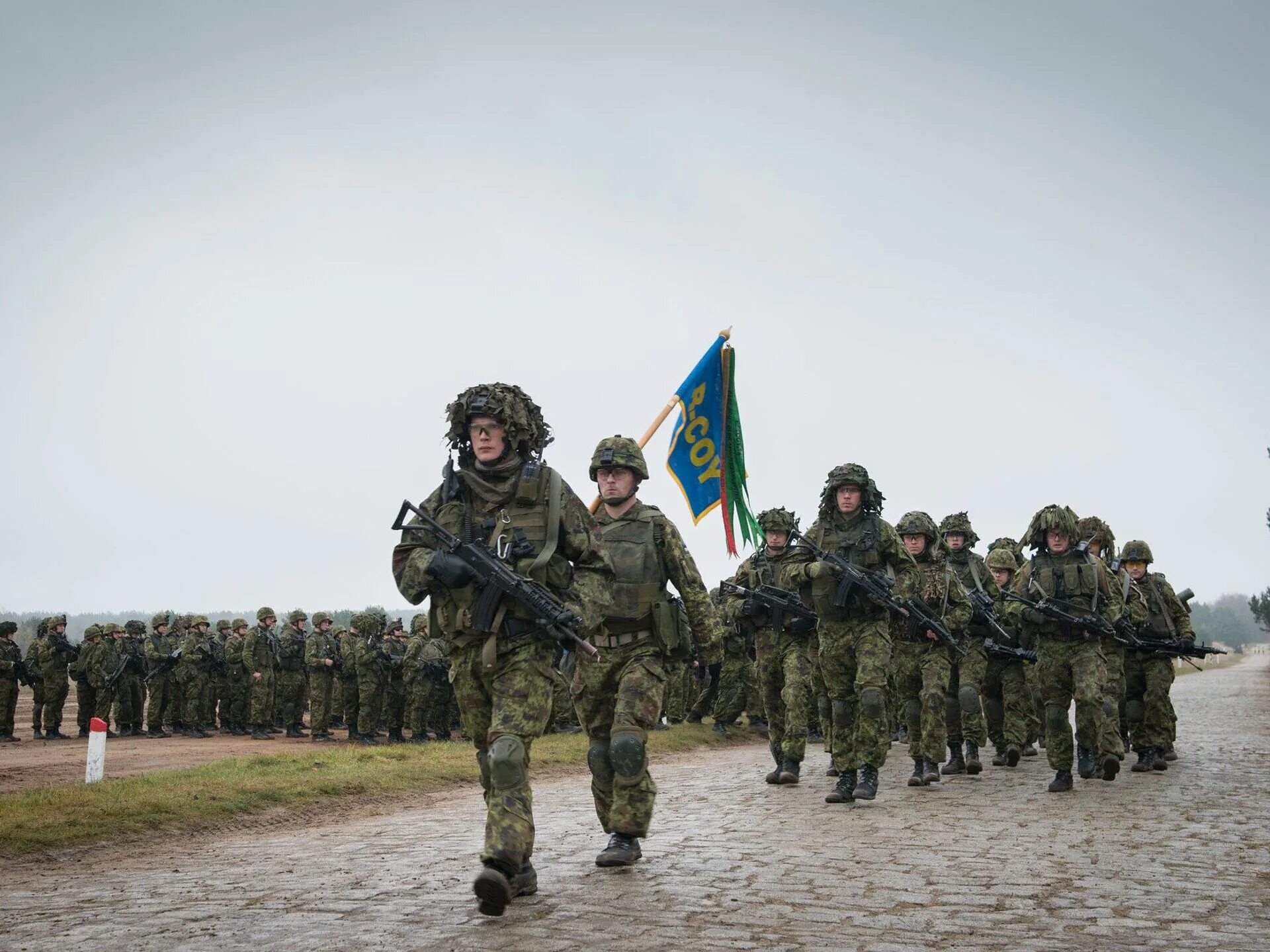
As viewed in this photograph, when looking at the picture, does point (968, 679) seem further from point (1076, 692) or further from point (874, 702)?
point (874, 702)

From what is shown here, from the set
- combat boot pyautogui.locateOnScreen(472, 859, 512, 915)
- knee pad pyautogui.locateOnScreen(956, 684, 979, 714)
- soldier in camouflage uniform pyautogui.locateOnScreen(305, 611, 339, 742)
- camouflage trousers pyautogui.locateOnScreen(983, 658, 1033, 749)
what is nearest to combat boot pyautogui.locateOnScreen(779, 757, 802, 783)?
knee pad pyautogui.locateOnScreen(956, 684, 979, 714)

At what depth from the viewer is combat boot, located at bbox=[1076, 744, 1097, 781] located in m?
12.2

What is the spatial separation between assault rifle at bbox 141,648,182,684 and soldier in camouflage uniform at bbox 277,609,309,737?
2040 mm

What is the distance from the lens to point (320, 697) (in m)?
21.9

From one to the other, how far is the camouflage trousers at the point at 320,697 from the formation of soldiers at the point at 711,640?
38 millimetres

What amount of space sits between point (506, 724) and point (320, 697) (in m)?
16.6

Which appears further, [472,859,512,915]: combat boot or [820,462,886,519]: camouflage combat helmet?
[820,462,886,519]: camouflage combat helmet

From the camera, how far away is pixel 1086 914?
19.0ft

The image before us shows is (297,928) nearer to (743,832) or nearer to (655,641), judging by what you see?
(655,641)

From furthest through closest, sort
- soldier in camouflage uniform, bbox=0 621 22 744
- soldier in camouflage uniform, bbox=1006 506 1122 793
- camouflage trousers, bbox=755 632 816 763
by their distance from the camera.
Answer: soldier in camouflage uniform, bbox=0 621 22 744 → camouflage trousers, bbox=755 632 816 763 → soldier in camouflage uniform, bbox=1006 506 1122 793

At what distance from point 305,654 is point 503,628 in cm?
1745

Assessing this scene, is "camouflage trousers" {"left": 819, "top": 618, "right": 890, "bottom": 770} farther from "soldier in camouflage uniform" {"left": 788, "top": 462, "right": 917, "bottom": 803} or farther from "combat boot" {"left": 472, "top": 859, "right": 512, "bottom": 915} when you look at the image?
"combat boot" {"left": 472, "top": 859, "right": 512, "bottom": 915}

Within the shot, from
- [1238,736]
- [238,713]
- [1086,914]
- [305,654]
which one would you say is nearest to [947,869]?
[1086,914]

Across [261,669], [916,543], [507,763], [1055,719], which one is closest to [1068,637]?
[1055,719]
